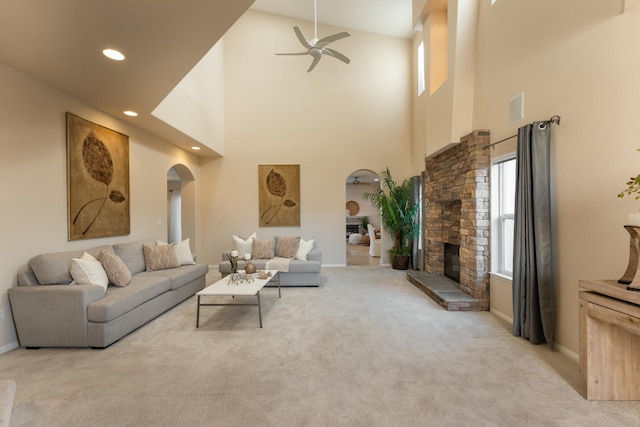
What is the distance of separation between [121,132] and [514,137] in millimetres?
5287

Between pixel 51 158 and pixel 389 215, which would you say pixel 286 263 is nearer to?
pixel 389 215

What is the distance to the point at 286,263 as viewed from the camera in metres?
5.13

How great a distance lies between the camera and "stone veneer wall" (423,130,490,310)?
12.4 feet

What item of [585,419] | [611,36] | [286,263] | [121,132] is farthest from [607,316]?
Result: [121,132]

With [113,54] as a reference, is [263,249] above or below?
below

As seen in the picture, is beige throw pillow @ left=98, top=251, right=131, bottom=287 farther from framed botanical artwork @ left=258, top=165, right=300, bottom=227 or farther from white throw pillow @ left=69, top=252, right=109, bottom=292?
framed botanical artwork @ left=258, top=165, right=300, bottom=227

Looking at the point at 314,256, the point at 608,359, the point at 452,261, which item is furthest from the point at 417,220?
the point at 608,359

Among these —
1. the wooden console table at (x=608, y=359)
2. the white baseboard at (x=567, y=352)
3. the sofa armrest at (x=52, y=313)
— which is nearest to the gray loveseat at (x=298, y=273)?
the sofa armrest at (x=52, y=313)

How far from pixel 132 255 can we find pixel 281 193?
3.57 m

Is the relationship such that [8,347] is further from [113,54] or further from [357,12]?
[357,12]

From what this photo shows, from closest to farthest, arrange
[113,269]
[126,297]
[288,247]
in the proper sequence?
1. [126,297]
2. [113,269]
3. [288,247]

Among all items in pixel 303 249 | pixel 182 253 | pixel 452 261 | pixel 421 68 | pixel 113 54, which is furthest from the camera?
pixel 421 68

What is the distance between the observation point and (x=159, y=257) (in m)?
4.39

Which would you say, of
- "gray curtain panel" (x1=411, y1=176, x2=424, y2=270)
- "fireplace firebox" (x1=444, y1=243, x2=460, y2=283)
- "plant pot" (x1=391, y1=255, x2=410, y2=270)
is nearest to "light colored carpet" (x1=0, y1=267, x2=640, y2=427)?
"fireplace firebox" (x1=444, y1=243, x2=460, y2=283)
